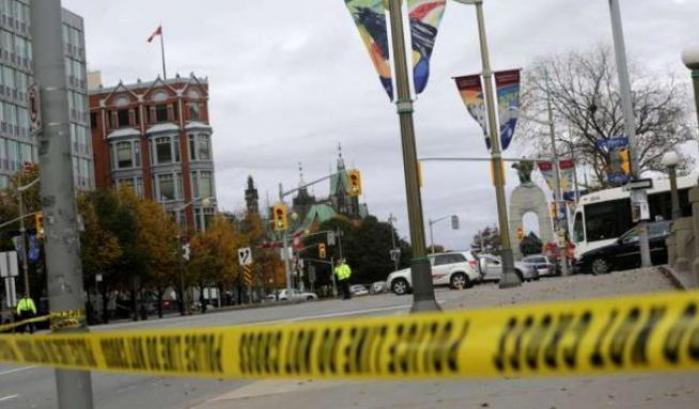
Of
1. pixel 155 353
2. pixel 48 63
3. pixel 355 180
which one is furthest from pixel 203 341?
pixel 355 180

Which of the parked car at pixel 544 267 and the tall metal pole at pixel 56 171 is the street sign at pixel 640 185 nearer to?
the tall metal pole at pixel 56 171

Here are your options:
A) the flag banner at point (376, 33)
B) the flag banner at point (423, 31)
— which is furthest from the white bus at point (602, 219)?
the flag banner at point (376, 33)

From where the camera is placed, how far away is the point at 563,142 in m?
60.6

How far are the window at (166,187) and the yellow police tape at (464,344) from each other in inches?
3419

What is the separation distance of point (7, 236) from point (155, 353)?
55.1 m

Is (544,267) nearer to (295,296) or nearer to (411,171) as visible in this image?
(295,296)

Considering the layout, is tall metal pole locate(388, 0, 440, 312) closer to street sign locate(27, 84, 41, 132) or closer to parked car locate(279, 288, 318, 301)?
street sign locate(27, 84, 41, 132)

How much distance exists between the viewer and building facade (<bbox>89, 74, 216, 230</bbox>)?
8956 cm

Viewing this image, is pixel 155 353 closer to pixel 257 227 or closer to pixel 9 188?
pixel 9 188

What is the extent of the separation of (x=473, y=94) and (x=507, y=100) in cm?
134

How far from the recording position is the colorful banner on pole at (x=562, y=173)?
1887 inches

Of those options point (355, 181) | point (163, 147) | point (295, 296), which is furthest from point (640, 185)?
point (163, 147)

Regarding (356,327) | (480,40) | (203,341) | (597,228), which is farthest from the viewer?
(597,228)

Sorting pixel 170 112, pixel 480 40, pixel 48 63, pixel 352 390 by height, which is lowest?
pixel 352 390
